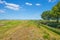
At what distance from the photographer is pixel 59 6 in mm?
62938

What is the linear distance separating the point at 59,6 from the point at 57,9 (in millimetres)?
1526

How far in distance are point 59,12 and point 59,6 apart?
310 cm

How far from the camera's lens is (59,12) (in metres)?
61.3

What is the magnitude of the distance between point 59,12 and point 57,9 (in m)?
2.15

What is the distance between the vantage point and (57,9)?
62.9 metres
